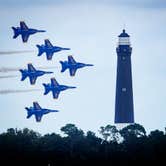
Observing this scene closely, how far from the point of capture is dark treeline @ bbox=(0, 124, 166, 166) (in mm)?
169250

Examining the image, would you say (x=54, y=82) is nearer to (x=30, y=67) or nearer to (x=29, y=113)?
(x=29, y=113)

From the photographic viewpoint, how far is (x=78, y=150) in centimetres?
17675

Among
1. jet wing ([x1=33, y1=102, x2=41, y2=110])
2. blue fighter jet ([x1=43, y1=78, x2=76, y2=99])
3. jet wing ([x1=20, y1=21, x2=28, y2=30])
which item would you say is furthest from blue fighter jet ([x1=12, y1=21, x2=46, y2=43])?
jet wing ([x1=33, y1=102, x2=41, y2=110])

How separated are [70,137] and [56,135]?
2067 millimetres

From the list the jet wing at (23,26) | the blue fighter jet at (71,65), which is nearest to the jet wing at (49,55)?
the blue fighter jet at (71,65)

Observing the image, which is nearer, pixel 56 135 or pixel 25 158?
pixel 25 158

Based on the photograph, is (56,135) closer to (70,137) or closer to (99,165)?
(70,137)

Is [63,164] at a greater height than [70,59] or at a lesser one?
lesser

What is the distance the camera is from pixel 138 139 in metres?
190

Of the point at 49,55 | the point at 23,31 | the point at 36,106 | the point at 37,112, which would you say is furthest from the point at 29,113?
the point at 23,31

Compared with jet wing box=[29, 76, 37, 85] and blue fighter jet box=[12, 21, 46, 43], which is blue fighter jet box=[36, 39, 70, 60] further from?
blue fighter jet box=[12, 21, 46, 43]

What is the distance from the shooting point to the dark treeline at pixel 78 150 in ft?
555

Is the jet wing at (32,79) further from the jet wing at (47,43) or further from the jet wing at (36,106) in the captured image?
the jet wing at (36,106)

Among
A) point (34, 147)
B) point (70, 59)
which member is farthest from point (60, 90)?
point (34, 147)
